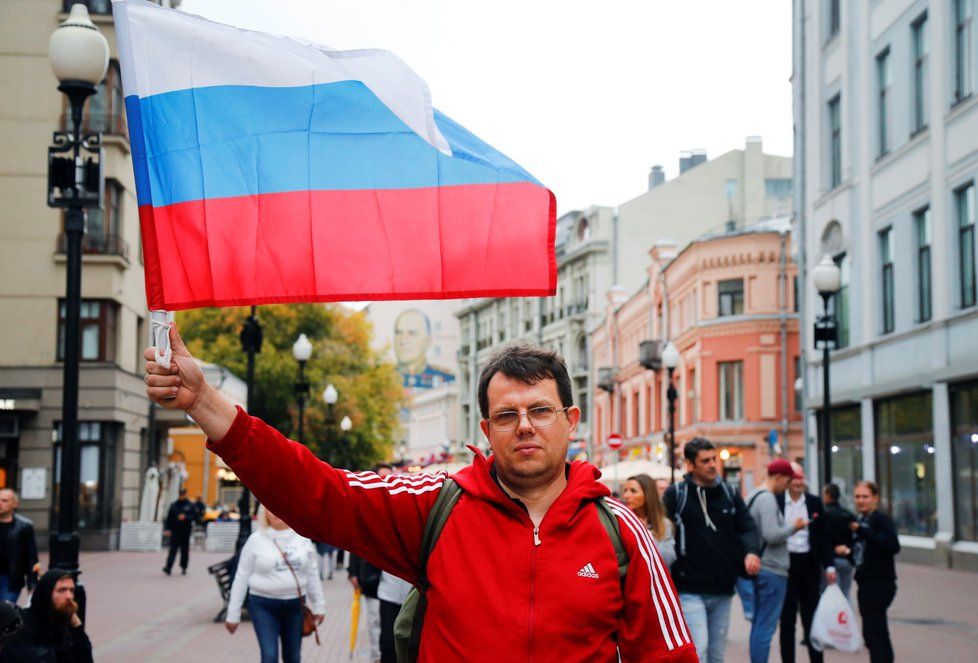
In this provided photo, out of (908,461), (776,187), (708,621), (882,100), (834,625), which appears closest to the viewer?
(708,621)

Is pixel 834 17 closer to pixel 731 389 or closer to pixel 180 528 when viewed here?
pixel 731 389

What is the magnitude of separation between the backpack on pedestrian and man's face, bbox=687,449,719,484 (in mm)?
6031

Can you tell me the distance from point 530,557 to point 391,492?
46 cm

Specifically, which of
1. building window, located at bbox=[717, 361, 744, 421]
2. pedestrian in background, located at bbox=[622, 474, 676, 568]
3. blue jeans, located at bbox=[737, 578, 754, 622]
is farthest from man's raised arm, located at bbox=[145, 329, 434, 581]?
building window, located at bbox=[717, 361, 744, 421]

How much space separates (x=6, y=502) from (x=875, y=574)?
8.38 metres

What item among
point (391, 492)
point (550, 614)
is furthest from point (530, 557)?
point (391, 492)

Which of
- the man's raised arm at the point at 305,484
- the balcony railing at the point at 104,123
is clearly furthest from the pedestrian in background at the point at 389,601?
the balcony railing at the point at 104,123

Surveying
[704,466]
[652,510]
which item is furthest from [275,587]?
[704,466]

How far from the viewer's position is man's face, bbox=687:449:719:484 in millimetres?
10055

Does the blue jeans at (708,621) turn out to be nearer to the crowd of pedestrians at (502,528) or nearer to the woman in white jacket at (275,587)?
the woman in white jacket at (275,587)

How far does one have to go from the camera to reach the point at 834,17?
1433 inches

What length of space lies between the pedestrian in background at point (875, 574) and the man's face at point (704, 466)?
2651 mm

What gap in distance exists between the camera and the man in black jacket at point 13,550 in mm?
13312

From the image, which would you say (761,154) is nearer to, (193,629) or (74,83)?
(193,629)
